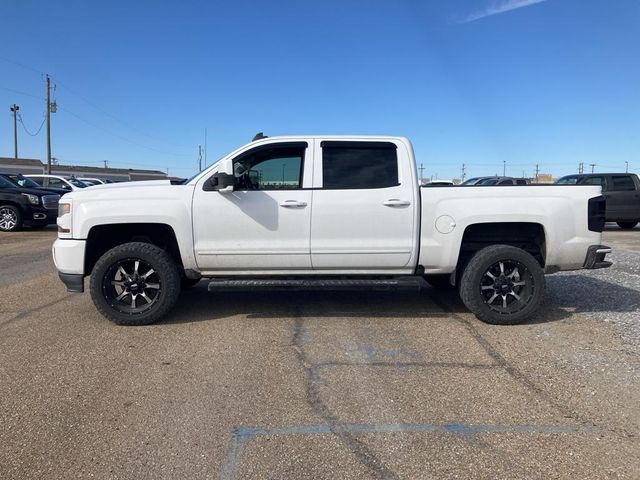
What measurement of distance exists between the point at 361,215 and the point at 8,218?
13.8 m

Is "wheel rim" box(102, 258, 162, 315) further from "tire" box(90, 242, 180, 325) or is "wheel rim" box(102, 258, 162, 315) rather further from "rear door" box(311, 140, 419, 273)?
"rear door" box(311, 140, 419, 273)

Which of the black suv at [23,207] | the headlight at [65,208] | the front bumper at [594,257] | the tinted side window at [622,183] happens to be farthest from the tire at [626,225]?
the black suv at [23,207]

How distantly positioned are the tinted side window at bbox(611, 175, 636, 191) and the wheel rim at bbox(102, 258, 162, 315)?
15.5 meters

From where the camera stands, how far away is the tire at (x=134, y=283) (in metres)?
5.47

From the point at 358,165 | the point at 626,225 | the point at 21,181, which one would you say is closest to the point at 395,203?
the point at 358,165

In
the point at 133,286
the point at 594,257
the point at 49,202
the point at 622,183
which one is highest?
the point at 622,183

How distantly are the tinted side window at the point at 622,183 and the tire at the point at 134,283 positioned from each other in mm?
15358

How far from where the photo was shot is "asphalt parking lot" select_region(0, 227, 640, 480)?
2.94m

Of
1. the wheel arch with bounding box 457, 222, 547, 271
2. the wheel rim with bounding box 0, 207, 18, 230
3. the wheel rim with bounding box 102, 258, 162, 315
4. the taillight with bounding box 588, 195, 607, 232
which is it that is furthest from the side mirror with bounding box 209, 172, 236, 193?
the wheel rim with bounding box 0, 207, 18, 230

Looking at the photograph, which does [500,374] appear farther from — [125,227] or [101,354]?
[125,227]

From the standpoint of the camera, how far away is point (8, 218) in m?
15.1

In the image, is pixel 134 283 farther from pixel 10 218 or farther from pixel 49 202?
pixel 10 218

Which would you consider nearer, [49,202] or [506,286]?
[506,286]

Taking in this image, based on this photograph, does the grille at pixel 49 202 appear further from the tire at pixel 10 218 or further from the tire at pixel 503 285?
the tire at pixel 503 285
